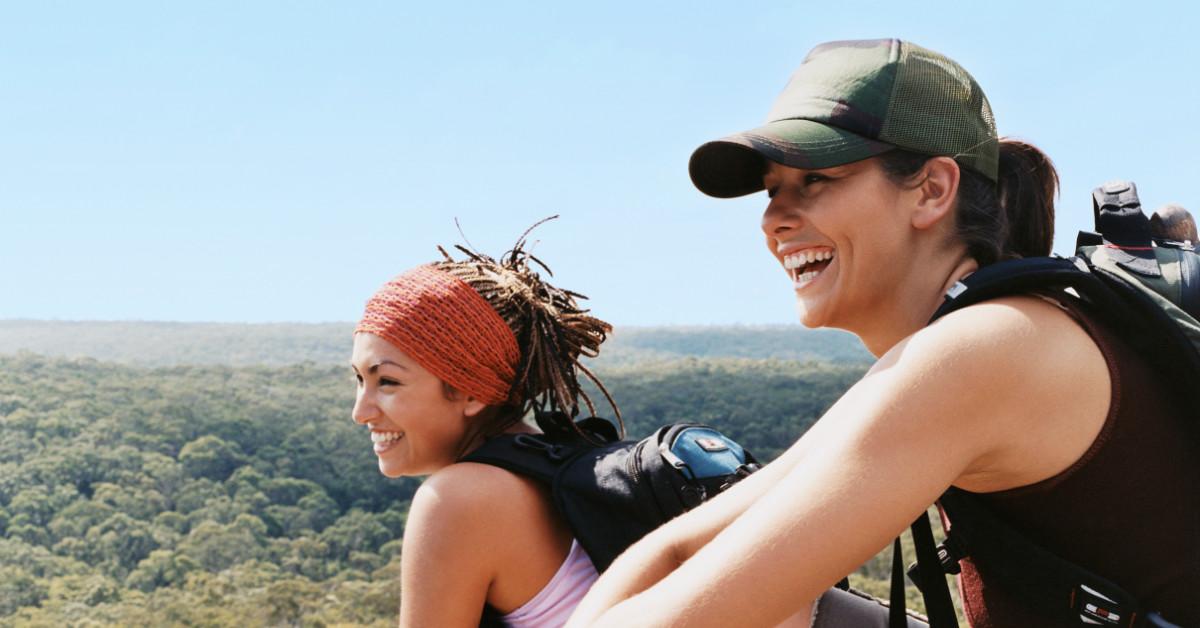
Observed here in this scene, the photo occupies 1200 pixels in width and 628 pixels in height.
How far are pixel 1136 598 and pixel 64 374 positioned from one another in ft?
323

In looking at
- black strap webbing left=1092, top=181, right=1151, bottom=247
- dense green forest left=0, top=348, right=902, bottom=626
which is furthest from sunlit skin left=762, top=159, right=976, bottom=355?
dense green forest left=0, top=348, right=902, bottom=626

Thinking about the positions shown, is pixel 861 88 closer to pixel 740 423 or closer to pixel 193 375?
pixel 740 423

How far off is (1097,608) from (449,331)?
1916 millimetres

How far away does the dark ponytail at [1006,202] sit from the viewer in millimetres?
1905

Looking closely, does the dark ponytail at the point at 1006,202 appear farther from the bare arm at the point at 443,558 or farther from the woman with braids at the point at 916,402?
A: the bare arm at the point at 443,558

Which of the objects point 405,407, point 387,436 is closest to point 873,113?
point 405,407

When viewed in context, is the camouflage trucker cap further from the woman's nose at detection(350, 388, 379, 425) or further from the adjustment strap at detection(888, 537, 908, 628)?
the woman's nose at detection(350, 388, 379, 425)

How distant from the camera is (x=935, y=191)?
192 centimetres

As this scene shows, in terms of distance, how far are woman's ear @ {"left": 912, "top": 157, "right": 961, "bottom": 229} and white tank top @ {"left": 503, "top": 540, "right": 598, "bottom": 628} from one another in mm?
1322

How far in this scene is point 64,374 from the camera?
90188mm

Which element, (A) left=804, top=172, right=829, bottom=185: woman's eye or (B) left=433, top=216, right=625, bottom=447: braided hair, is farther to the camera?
(B) left=433, top=216, right=625, bottom=447: braided hair

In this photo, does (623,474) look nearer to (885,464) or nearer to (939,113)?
(939,113)

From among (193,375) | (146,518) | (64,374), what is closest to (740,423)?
(146,518)

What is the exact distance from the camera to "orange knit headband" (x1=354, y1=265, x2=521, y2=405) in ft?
10.3
